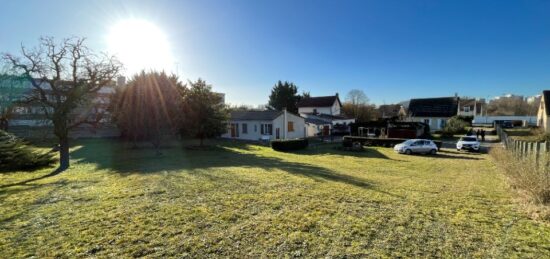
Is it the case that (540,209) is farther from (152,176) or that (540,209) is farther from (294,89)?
(294,89)

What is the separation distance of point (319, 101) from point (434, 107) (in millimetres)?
21250

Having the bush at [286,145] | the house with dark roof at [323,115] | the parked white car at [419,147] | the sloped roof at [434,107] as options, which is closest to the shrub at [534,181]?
the parked white car at [419,147]

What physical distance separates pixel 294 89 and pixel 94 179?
50.3m

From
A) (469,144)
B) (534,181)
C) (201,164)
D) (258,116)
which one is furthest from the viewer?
(258,116)

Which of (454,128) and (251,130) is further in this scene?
(454,128)

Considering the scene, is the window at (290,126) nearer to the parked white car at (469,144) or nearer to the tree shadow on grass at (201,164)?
the tree shadow on grass at (201,164)

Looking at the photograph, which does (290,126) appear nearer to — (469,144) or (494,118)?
(469,144)

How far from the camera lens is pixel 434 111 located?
51.1 m

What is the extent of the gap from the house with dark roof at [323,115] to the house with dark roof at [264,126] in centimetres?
388

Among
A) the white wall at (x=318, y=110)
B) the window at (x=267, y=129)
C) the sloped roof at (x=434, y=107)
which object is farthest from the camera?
the white wall at (x=318, y=110)

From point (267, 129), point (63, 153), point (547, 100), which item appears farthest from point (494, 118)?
point (63, 153)

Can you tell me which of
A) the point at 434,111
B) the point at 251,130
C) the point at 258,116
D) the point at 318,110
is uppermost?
the point at 318,110

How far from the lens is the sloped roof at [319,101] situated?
55750 mm

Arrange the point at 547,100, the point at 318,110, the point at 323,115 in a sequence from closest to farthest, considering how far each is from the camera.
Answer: the point at 547,100 < the point at 323,115 < the point at 318,110
